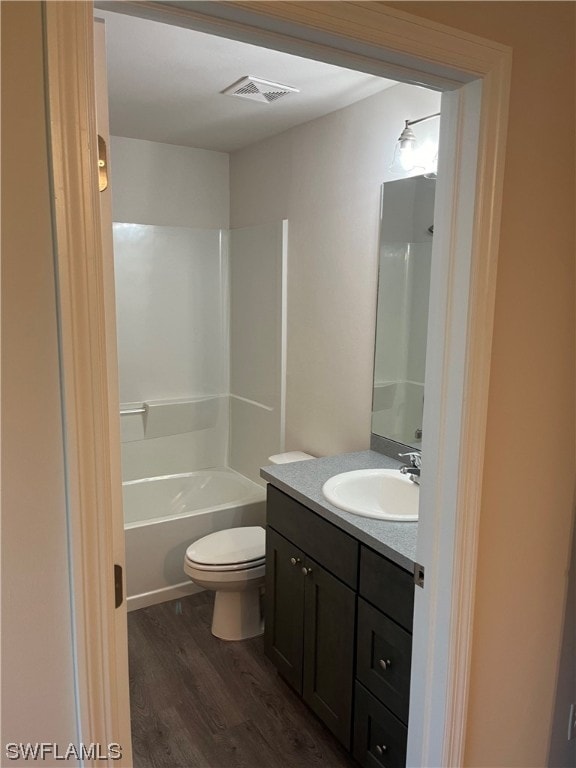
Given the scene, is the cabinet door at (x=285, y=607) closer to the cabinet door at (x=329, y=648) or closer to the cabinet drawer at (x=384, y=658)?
the cabinet door at (x=329, y=648)

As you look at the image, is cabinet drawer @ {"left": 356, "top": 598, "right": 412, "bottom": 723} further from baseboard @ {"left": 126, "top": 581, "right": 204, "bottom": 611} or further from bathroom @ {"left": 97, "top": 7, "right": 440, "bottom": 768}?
baseboard @ {"left": 126, "top": 581, "right": 204, "bottom": 611}

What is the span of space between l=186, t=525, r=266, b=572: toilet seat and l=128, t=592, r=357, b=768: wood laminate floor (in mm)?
397

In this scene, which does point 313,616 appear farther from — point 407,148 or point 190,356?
point 190,356

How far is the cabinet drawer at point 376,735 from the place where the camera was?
5.61ft

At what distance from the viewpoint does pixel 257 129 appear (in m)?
3.01

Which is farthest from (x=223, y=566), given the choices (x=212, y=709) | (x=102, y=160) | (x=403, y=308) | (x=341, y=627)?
(x=102, y=160)

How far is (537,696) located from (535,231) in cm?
120

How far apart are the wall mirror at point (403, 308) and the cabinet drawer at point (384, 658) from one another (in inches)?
32.4

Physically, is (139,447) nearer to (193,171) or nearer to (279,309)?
(279,309)

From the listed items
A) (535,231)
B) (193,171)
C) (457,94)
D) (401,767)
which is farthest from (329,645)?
(193,171)

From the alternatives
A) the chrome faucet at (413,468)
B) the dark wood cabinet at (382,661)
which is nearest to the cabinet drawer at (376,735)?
the dark wood cabinet at (382,661)

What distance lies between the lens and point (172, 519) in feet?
9.99

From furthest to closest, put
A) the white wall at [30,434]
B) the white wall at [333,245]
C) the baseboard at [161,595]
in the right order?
the baseboard at [161,595] < the white wall at [333,245] < the white wall at [30,434]
